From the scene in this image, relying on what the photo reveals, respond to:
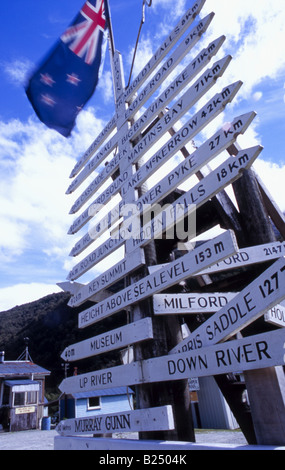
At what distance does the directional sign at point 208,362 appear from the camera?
1.70m

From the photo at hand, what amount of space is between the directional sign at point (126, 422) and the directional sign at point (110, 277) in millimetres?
1189

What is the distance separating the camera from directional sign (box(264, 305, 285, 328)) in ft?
6.73

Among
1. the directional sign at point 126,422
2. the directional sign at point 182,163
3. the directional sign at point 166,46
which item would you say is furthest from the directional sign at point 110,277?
the directional sign at point 166,46

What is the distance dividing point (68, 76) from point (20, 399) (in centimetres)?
2394

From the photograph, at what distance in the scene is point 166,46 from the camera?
3.57 meters

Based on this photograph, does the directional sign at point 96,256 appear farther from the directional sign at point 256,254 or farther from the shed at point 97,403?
the shed at point 97,403

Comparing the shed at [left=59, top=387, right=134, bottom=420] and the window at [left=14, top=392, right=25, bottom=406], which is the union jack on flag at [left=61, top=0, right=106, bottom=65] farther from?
the window at [left=14, top=392, right=25, bottom=406]

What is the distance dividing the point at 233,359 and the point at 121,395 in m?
25.7

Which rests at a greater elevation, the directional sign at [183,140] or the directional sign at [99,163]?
the directional sign at [99,163]

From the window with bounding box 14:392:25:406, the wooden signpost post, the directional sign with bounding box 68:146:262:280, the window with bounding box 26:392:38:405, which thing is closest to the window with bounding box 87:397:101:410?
the window with bounding box 26:392:38:405

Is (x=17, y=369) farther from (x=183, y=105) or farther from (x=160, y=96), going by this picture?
(x=183, y=105)

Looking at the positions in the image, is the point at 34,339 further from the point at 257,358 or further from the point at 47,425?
the point at 257,358

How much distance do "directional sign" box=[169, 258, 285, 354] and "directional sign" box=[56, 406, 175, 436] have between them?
1.71 feet

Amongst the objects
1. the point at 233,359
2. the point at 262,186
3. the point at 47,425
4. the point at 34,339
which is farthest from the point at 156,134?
the point at 34,339
